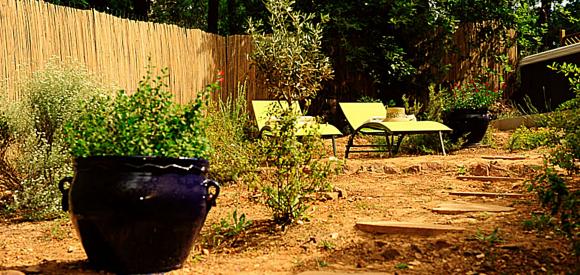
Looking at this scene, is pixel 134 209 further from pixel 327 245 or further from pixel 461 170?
pixel 461 170

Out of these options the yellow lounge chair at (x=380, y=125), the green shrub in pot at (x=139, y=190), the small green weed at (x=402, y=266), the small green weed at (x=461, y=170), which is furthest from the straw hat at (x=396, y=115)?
the green shrub in pot at (x=139, y=190)

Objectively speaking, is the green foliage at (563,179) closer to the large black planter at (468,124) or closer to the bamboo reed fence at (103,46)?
the large black planter at (468,124)

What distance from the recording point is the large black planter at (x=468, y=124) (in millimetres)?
7480

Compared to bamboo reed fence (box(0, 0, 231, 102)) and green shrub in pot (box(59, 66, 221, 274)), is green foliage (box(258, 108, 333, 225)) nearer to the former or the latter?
green shrub in pot (box(59, 66, 221, 274))

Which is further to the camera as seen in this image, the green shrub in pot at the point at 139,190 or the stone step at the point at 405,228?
the stone step at the point at 405,228

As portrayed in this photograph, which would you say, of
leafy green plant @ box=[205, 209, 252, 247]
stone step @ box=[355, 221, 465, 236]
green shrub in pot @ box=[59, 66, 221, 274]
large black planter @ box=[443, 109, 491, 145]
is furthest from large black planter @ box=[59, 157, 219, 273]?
large black planter @ box=[443, 109, 491, 145]

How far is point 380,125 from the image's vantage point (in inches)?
265

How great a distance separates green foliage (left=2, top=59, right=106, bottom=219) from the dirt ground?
210 millimetres

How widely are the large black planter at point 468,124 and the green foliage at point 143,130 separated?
539cm

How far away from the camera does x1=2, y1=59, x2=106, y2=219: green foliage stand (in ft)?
13.9

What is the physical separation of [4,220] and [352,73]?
7242mm

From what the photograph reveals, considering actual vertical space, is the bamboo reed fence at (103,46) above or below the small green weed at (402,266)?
above

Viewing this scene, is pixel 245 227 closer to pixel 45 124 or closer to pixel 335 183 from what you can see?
pixel 335 183

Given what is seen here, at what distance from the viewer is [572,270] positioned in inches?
95.6
